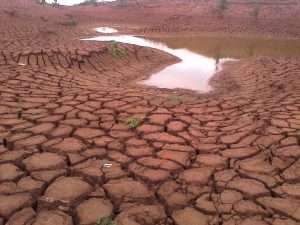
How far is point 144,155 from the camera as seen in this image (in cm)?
269

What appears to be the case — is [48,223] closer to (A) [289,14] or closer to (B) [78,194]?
(B) [78,194]

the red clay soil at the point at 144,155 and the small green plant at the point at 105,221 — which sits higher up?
the red clay soil at the point at 144,155

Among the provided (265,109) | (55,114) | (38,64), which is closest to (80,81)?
(38,64)

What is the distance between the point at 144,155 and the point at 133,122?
648 millimetres

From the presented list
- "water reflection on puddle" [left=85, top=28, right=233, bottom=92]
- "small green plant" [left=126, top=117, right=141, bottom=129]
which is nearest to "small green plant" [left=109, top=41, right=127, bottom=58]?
"water reflection on puddle" [left=85, top=28, right=233, bottom=92]

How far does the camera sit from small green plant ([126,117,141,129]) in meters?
3.23

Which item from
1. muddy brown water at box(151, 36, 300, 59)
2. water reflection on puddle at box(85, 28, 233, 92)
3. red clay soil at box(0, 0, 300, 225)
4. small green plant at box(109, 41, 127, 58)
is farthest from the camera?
muddy brown water at box(151, 36, 300, 59)

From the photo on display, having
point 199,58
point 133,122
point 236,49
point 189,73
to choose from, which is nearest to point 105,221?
point 133,122

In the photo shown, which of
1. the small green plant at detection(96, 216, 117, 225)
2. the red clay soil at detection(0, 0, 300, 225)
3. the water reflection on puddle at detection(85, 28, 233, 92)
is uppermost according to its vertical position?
the water reflection on puddle at detection(85, 28, 233, 92)

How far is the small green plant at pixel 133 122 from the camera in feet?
10.6

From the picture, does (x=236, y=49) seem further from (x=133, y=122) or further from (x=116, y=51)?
(x=133, y=122)

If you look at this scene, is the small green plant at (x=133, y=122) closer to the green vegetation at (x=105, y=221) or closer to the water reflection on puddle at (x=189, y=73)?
the green vegetation at (x=105, y=221)

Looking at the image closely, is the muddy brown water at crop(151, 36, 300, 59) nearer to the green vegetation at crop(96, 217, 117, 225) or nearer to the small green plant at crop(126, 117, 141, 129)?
the small green plant at crop(126, 117, 141, 129)

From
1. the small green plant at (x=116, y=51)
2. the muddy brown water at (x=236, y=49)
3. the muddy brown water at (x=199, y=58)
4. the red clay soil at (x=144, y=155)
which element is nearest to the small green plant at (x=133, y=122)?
the red clay soil at (x=144, y=155)
